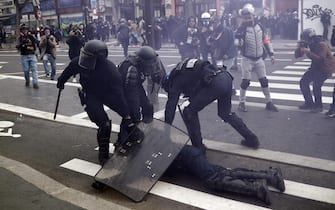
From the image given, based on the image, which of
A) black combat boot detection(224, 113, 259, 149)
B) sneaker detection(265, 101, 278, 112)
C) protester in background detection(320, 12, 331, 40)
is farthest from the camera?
protester in background detection(320, 12, 331, 40)

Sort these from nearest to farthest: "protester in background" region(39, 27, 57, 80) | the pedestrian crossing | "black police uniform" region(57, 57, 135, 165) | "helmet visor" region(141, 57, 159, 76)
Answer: "black police uniform" region(57, 57, 135, 165), "helmet visor" region(141, 57, 159, 76), the pedestrian crossing, "protester in background" region(39, 27, 57, 80)

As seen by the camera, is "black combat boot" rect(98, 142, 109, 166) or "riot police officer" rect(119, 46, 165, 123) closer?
"riot police officer" rect(119, 46, 165, 123)

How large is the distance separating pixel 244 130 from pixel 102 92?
1.85m

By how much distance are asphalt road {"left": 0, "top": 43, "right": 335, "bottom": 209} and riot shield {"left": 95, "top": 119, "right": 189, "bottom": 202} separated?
124 millimetres

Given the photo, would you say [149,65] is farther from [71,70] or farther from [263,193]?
[263,193]

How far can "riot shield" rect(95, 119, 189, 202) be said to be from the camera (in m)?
4.09

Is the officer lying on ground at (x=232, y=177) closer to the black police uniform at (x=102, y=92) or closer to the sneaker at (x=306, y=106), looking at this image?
the black police uniform at (x=102, y=92)

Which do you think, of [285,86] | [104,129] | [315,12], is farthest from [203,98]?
[315,12]

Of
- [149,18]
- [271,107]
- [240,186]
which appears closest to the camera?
[240,186]

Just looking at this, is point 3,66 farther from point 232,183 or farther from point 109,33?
point 232,183

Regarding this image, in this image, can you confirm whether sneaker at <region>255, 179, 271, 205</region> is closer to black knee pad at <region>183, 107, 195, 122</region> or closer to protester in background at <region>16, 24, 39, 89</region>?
black knee pad at <region>183, 107, 195, 122</region>

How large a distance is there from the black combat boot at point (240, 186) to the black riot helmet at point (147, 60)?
1.49 metres

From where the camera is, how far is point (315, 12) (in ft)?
60.0

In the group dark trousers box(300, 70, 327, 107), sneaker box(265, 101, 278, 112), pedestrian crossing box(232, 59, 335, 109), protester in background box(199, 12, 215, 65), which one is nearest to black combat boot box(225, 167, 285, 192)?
sneaker box(265, 101, 278, 112)
